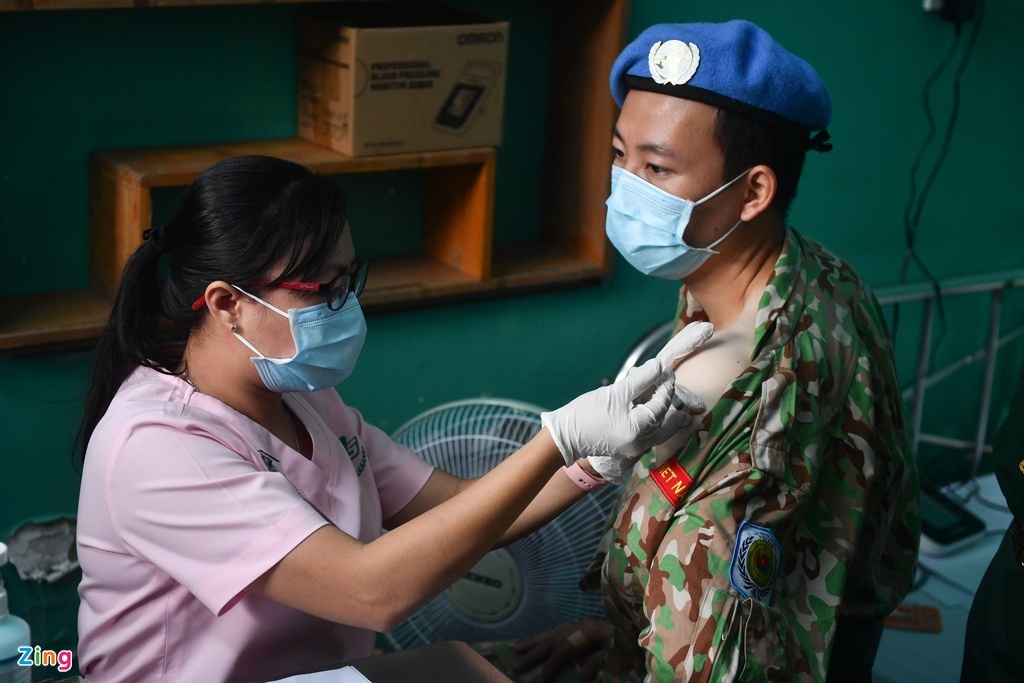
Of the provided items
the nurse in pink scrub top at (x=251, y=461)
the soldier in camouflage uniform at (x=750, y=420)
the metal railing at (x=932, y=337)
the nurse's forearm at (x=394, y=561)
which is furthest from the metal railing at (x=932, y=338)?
the nurse's forearm at (x=394, y=561)

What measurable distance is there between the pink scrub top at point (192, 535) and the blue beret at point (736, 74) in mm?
738

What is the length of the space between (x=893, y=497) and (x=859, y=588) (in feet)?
0.48

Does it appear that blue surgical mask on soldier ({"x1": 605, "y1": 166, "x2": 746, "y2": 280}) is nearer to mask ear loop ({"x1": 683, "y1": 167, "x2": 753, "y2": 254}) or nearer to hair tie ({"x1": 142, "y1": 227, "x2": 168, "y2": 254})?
mask ear loop ({"x1": 683, "y1": 167, "x2": 753, "y2": 254})

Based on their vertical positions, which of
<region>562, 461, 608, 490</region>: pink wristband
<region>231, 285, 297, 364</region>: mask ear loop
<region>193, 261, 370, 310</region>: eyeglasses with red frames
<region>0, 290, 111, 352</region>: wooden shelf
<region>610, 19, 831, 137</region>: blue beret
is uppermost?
<region>610, 19, 831, 137</region>: blue beret

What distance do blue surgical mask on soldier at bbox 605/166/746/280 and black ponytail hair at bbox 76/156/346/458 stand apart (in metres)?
0.44

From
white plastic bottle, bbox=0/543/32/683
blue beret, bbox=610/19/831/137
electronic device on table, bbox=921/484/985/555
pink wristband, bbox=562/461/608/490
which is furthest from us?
electronic device on table, bbox=921/484/985/555

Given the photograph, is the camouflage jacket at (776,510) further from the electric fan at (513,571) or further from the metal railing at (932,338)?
the metal railing at (932,338)

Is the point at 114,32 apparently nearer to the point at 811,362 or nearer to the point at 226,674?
the point at 226,674

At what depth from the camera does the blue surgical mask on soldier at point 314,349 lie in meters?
1.46

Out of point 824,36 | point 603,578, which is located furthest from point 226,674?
point 824,36

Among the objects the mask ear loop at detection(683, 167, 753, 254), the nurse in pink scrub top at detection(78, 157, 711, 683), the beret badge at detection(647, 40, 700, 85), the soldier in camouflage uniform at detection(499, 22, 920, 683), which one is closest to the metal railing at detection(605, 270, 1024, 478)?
the soldier in camouflage uniform at detection(499, 22, 920, 683)

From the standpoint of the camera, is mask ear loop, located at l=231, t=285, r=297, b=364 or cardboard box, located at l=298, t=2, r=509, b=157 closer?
mask ear loop, located at l=231, t=285, r=297, b=364

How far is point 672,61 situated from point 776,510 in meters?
0.64

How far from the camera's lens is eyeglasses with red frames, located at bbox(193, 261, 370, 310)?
4.72 feet
